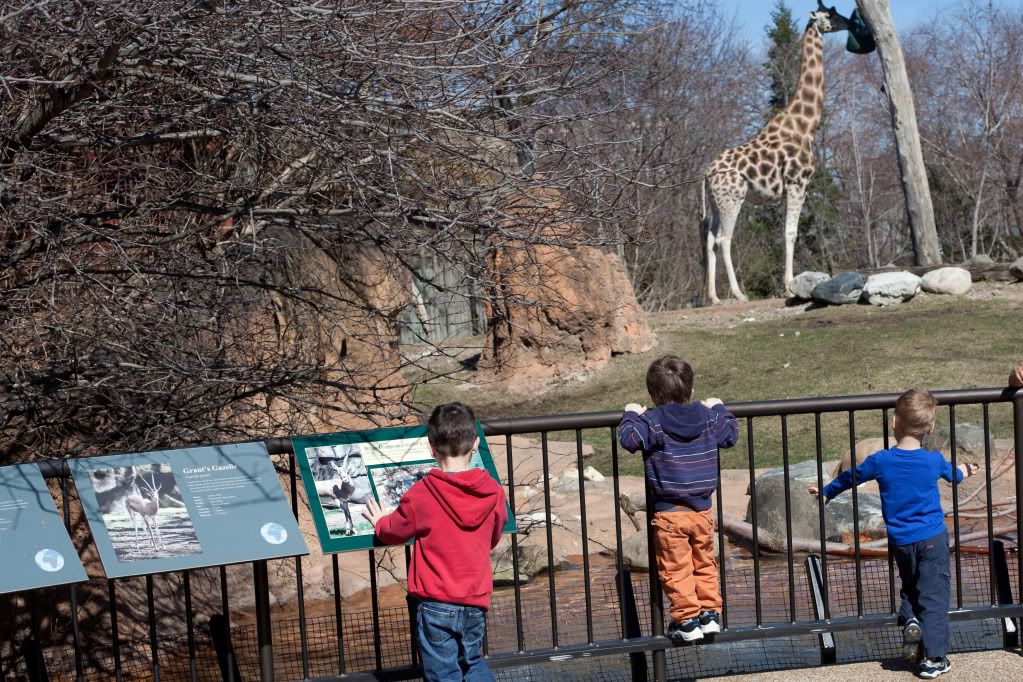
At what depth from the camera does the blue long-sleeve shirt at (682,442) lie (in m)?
4.65

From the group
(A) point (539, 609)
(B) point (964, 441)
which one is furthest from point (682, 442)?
(B) point (964, 441)

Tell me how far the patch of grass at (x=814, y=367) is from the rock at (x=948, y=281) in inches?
13.5

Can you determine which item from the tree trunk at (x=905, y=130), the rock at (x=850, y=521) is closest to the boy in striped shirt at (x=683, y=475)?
the rock at (x=850, y=521)

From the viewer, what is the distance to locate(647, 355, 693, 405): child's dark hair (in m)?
4.66

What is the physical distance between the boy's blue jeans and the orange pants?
2.86 ft

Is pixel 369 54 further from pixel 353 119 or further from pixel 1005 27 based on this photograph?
pixel 1005 27

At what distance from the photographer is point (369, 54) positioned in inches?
203

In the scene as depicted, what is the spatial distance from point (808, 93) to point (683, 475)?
18.8 m

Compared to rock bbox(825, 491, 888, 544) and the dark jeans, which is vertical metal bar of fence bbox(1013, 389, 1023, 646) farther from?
rock bbox(825, 491, 888, 544)

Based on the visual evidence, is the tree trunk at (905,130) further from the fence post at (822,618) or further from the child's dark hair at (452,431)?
the child's dark hair at (452,431)

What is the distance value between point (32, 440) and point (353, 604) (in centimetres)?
356

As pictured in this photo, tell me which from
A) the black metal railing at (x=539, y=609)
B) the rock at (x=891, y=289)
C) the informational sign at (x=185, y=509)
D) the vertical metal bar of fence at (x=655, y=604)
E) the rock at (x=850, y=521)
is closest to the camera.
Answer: the informational sign at (x=185, y=509)

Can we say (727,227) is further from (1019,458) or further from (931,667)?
(931,667)

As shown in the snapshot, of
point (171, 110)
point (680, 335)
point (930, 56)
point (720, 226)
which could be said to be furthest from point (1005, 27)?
point (171, 110)
